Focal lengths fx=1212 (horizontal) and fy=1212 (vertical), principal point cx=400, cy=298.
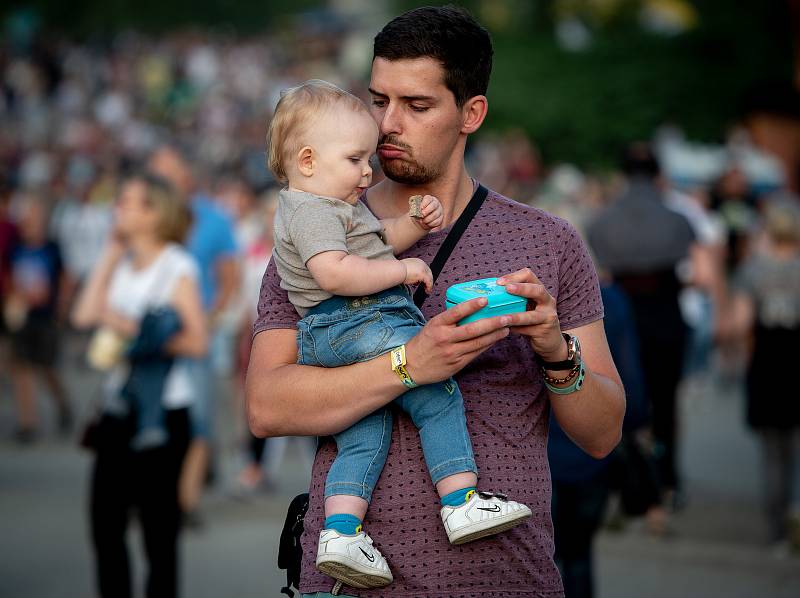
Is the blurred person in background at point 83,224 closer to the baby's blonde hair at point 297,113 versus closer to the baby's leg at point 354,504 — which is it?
the baby's blonde hair at point 297,113

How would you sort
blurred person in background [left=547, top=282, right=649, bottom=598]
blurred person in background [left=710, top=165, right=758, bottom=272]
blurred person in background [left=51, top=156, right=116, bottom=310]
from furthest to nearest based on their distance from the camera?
blurred person in background [left=51, top=156, right=116, bottom=310] → blurred person in background [left=710, top=165, right=758, bottom=272] → blurred person in background [left=547, top=282, right=649, bottom=598]

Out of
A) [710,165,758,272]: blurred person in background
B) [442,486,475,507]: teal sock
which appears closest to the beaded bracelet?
[442,486,475,507]: teal sock

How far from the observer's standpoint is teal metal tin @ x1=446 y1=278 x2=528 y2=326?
269 cm

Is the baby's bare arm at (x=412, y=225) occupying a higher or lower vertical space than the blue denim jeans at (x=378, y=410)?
higher

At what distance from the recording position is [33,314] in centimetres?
1123

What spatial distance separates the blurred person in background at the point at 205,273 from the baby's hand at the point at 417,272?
198 inches

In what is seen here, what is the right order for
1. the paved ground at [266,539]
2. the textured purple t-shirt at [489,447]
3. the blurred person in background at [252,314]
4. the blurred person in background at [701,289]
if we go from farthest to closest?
1. the blurred person in background at [701,289]
2. the blurred person in background at [252,314]
3. the paved ground at [266,539]
4. the textured purple t-shirt at [489,447]

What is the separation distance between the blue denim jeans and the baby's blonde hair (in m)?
0.41

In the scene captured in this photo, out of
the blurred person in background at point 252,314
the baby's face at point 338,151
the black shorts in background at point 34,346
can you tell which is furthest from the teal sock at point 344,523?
the black shorts in background at point 34,346

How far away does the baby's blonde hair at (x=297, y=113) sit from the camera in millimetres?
3061

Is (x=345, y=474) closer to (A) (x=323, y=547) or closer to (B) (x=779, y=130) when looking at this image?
(A) (x=323, y=547)

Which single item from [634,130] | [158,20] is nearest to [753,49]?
[634,130]

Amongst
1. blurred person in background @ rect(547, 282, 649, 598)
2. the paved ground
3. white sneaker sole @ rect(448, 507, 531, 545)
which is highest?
white sneaker sole @ rect(448, 507, 531, 545)

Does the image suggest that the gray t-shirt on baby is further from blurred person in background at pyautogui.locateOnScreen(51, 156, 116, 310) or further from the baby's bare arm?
blurred person in background at pyautogui.locateOnScreen(51, 156, 116, 310)
